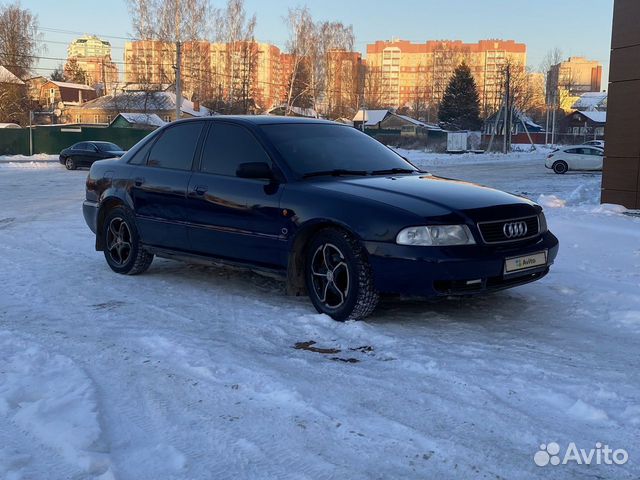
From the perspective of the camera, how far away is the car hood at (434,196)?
190 inches

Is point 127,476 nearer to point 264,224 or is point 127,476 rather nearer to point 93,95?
point 264,224

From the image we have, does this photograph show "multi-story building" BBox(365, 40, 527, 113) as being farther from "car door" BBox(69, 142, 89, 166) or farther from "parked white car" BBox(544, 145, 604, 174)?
"car door" BBox(69, 142, 89, 166)

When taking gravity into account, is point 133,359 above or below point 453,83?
below

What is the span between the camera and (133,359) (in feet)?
13.8

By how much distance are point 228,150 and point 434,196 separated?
2.01 metres

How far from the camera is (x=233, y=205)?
571 cm

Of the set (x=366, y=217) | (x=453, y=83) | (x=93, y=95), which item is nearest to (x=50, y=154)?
(x=366, y=217)

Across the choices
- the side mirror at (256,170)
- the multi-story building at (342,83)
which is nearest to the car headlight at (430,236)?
the side mirror at (256,170)

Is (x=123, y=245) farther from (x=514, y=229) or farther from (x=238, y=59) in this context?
(x=238, y=59)

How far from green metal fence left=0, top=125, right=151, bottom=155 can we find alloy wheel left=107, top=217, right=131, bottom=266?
36.3 metres

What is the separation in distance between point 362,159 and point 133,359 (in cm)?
274

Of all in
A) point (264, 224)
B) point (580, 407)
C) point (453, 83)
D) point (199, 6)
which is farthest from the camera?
point (453, 83)

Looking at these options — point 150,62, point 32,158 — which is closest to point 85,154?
point 32,158

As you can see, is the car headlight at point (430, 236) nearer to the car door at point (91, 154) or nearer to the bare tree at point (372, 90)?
the car door at point (91, 154)
